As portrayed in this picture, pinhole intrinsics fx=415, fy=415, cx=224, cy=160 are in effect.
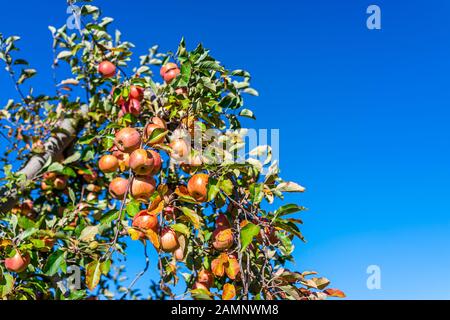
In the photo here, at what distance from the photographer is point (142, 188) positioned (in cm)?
173

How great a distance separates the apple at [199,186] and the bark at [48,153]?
4.54 feet

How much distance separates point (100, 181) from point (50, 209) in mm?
451

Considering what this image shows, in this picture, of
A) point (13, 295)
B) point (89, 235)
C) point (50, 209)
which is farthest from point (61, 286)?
point (50, 209)

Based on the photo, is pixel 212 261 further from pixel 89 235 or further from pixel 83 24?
pixel 83 24

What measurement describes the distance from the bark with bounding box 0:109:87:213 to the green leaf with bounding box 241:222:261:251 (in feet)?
5.55

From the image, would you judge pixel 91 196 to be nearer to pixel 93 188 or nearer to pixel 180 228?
pixel 93 188

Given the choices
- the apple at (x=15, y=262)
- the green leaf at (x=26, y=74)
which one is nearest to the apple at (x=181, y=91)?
→ the apple at (x=15, y=262)

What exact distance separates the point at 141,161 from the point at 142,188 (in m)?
0.13

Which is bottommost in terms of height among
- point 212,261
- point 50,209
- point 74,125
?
point 212,261

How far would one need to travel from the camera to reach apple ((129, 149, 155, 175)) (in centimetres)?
167

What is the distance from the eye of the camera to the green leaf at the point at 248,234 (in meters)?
1.44

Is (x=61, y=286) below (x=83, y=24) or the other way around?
below

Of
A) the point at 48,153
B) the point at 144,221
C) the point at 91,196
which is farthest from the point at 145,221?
the point at 48,153
